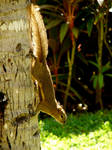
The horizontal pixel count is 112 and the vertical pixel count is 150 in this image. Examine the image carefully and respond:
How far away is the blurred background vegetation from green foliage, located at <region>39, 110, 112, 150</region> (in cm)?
57

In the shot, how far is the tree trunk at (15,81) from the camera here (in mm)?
1899

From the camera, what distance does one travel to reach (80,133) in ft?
15.1

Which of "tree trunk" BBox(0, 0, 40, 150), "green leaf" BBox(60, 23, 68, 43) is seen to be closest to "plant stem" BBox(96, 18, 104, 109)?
"green leaf" BBox(60, 23, 68, 43)

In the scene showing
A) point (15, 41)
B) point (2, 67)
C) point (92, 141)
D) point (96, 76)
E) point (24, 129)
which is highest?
point (15, 41)

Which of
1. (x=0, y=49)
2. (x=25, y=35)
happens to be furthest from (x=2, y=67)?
(x=25, y=35)

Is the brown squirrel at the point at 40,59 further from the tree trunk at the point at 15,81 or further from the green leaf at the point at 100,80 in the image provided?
the green leaf at the point at 100,80

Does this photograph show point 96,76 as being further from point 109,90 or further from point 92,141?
point 92,141

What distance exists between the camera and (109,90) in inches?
250

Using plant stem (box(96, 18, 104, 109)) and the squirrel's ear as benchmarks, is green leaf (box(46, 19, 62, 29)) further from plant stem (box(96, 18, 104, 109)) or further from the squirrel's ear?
the squirrel's ear

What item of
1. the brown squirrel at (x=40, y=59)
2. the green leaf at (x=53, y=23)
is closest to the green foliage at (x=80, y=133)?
the green leaf at (x=53, y=23)

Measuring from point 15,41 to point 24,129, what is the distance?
20.8 inches

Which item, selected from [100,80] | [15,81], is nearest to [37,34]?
[15,81]

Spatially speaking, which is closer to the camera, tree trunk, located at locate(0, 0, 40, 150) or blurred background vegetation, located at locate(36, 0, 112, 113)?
tree trunk, located at locate(0, 0, 40, 150)

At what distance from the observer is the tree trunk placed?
1.90 meters
